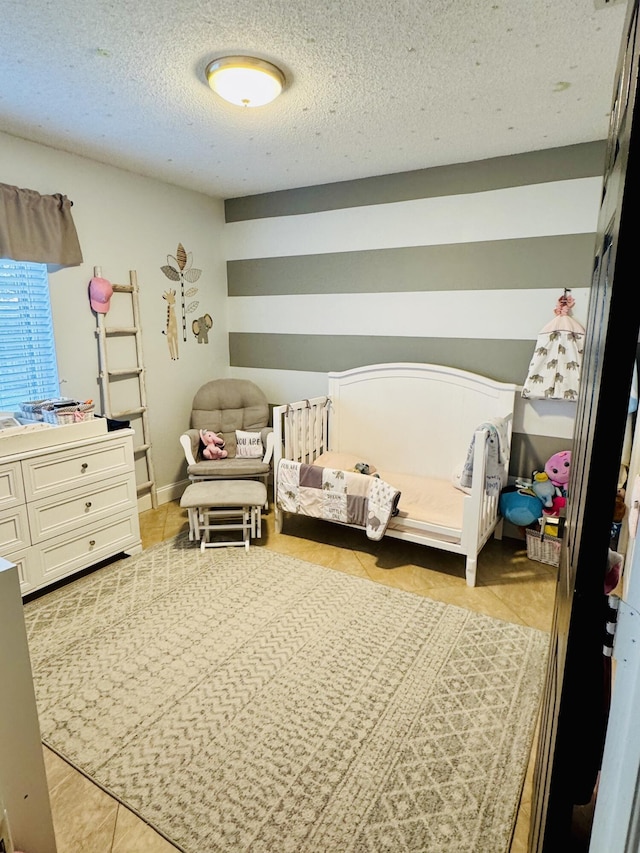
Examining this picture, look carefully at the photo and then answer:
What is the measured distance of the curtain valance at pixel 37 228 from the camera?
8.78 ft

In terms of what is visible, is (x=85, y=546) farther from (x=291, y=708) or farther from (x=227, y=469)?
(x=291, y=708)

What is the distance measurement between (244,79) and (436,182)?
1672 millimetres

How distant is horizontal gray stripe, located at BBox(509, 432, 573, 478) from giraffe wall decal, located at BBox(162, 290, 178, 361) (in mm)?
2653

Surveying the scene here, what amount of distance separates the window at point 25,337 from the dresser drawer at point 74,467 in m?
0.62

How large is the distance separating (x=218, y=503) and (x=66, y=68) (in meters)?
2.24

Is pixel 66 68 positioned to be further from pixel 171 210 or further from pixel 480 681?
pixel 480 681

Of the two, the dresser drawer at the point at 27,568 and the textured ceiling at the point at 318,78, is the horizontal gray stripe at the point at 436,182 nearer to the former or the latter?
the textured ceiling at the point at 318,78

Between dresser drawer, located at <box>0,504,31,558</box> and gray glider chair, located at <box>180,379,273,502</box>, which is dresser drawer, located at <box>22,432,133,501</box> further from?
gray glider chair, located at <box>180,379,273,502</box>

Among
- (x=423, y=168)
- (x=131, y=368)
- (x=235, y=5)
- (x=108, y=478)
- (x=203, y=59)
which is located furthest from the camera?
(x=131, y=368)

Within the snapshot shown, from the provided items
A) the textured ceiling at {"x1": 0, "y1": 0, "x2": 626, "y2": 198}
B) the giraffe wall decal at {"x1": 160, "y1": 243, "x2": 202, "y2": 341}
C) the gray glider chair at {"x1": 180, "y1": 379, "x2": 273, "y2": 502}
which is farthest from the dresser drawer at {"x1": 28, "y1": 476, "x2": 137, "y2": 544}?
the textured ceiling at {"x1": 0, "y1": 0, "x2": 626, "y2": 198}

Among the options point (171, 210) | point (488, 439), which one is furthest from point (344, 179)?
point (488, 439)

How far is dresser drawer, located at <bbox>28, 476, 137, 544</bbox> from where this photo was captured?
252 centimetres

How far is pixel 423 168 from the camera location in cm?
326

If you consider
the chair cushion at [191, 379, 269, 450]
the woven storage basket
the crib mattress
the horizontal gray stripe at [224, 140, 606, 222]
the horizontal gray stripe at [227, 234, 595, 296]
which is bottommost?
the woven storage basket
